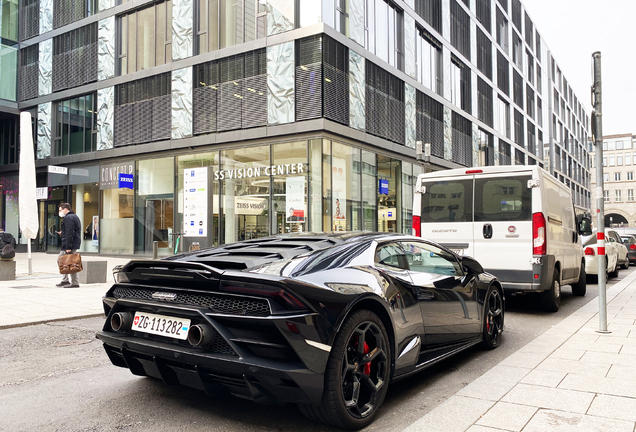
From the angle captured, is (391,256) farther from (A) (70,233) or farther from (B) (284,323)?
(A) (70,233)

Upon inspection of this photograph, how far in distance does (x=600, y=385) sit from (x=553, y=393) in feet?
1.69

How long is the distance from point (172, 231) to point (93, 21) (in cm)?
1087

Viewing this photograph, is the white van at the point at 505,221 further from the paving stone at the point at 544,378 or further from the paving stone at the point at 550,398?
the paving stone at the point at 550,398

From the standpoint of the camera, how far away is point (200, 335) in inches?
116

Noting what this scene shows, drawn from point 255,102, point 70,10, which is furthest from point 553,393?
point 70,10

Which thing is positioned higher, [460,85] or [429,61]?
[429,61]

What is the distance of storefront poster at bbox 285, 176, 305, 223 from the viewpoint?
17.3 meters

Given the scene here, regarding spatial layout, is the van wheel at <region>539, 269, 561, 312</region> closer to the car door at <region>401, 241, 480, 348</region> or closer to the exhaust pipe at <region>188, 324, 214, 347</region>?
the car door at <region>401, 241, 480, 348</region>

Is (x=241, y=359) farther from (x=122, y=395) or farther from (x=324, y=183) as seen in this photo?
(x=324, y=183)

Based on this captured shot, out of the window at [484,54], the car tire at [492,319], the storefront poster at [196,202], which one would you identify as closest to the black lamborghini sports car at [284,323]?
the car tire at [492,319]

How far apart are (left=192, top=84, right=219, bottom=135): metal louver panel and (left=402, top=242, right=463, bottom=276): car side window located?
15.7 m

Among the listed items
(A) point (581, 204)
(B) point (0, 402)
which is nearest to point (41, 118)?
(B) point (0, 402)

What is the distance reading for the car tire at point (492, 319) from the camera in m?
5.31

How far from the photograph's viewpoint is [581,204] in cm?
6681
